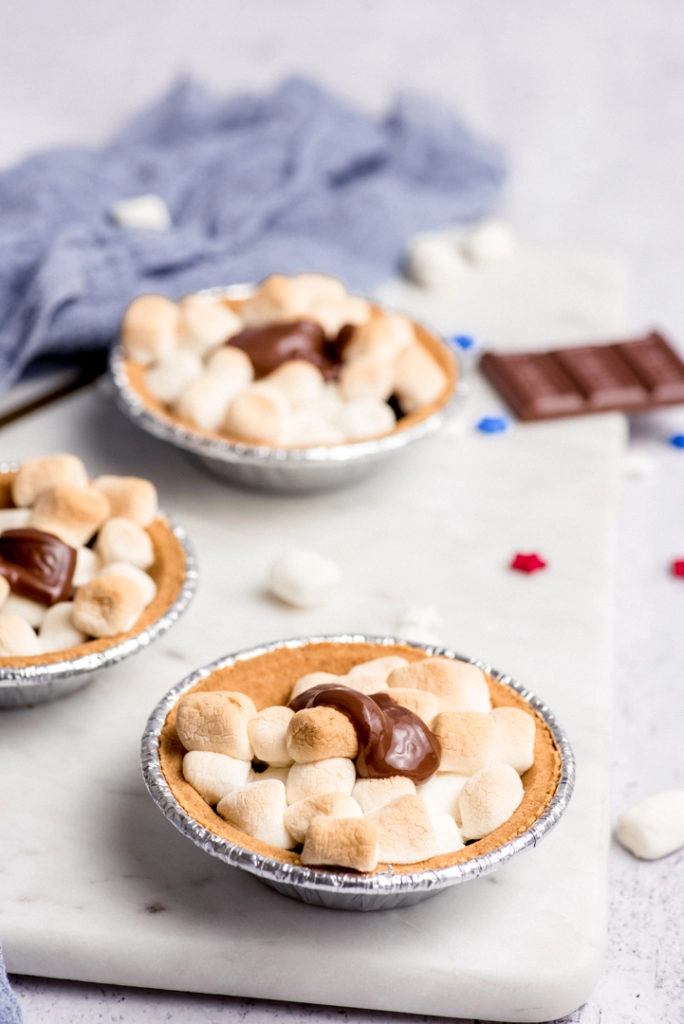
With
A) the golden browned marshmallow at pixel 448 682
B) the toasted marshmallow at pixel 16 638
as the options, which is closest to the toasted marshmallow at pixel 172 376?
the toasted marshmallow at pixel 16 638

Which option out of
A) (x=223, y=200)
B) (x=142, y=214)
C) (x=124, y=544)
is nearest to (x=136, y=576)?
(x=124, y=544)

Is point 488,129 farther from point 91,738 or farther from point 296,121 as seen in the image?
point 91,738

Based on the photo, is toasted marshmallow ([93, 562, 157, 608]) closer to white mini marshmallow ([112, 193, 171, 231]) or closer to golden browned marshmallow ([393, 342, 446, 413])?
golden browned marshmallow ([393, 342, 446, 413])

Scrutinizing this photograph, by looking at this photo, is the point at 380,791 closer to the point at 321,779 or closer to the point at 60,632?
the point at 321,779

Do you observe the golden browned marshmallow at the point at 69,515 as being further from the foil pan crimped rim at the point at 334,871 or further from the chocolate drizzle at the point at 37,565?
the foil pan crimped rim at the point at 334,871

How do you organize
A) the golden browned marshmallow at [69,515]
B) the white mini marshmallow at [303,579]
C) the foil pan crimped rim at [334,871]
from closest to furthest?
1. the foil pan crimped rim at [334,871]
2. the golden browned marshmallow at [69,515]
3. the white mini marshmallow at [303,579]

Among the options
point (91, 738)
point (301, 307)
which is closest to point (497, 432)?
point (301, 307)
